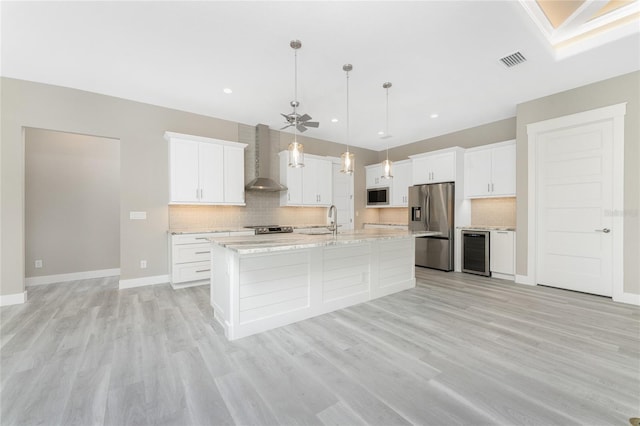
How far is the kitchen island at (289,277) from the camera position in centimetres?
246

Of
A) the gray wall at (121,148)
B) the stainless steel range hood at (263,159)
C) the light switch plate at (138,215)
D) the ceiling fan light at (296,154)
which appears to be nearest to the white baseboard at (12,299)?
the gray wall at (121,148)

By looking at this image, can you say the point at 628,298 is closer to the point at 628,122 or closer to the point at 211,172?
the point at 628,122

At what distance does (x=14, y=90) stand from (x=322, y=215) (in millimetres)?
5318

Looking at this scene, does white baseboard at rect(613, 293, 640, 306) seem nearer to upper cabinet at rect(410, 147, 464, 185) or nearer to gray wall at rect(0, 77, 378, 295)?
upper cabinet at rect(410, 147, 464, 185)

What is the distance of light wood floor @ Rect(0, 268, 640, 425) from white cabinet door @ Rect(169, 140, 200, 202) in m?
1.83

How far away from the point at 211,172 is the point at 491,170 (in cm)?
509

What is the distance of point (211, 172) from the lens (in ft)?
15.2

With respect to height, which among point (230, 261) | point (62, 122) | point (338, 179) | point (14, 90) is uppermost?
point (14, 90)

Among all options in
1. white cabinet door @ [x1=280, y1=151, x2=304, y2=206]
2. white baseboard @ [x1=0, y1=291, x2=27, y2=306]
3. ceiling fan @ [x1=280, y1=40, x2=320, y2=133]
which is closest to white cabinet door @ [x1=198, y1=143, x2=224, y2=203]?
white cabinet door @ [x1=280, y1=151, x2=304, y2=206]

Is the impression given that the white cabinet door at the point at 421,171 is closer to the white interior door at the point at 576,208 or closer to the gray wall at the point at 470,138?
the gray wall at the point at 470,138

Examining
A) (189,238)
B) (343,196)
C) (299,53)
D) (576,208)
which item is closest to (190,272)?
(189,238)

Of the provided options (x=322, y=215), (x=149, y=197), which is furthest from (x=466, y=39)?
(x=149, y=197)

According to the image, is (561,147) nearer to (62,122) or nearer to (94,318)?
(94,318)

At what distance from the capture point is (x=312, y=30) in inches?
102
